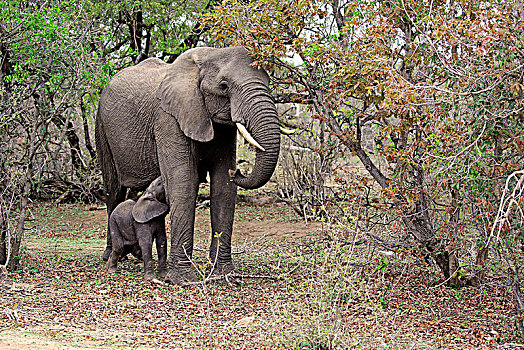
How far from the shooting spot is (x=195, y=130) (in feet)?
31.3

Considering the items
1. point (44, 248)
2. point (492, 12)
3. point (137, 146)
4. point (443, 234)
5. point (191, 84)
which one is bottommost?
point (44, 248)

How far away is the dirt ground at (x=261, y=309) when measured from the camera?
6.52 metres

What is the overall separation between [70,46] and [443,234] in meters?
5.85

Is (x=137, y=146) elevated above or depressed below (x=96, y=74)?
below

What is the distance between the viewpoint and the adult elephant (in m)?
8.98

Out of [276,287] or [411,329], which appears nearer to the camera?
[411,329]

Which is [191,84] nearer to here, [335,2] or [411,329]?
[335,2]

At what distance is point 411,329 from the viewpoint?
7512mm

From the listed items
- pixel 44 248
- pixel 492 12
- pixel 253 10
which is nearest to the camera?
pixel 492 12

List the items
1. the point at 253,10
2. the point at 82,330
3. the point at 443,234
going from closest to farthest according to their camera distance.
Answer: the point at 82,330 → the point at 443,234 → the point at 253,10

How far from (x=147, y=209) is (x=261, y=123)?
86.8 inches

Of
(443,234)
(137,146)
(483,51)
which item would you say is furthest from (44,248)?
(483,51)

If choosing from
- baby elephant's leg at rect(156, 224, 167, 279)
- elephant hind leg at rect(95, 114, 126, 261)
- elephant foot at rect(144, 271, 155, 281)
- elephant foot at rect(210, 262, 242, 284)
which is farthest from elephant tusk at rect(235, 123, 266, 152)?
elephant hind leg at rect(95, 114, 126, 261)

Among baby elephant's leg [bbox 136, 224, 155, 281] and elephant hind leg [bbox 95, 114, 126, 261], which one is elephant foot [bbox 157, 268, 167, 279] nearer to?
baby elephant's leg [bbox 136, 224, 155, 281]
